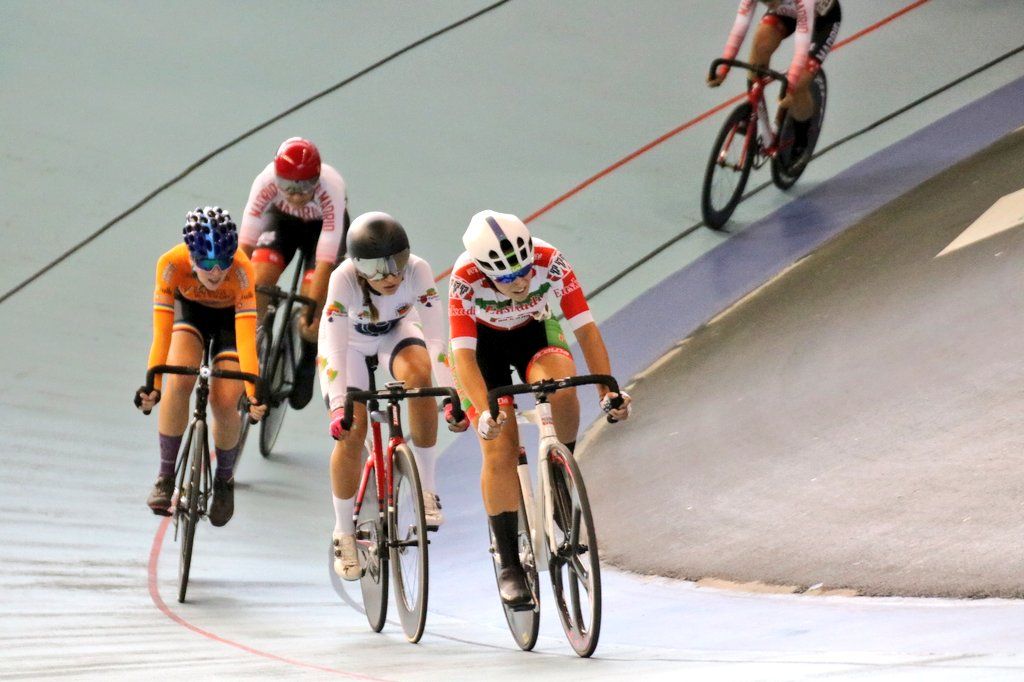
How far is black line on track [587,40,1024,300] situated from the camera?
24.5 feet

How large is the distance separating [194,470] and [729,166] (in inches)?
143

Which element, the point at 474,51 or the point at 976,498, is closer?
the point at 976,498

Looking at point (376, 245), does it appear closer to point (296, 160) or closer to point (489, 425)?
point (489, 425)

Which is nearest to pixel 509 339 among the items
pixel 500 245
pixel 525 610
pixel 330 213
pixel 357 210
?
pixel 500 245

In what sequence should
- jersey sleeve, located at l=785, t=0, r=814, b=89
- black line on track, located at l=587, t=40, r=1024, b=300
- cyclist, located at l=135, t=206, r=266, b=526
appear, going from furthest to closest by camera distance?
black line on track, located at l=587, t=40, r=1024, b=300 < jersey sleeve, located at l=785, t=0, r=814, b=89 < cyclist, located at l=135, t=206, r=266, b=526

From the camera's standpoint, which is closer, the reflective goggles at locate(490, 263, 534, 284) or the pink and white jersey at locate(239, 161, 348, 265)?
the reflective goggles at locate(490, 263, 534, 284)

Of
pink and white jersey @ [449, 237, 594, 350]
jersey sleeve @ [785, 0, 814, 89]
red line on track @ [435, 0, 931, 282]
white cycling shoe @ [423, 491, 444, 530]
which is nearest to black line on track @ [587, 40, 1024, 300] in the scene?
red line on track @ [435, 0, 931, 282]

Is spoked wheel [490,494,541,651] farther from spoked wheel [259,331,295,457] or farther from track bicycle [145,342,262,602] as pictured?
spoked wheel [259,331,295,457]

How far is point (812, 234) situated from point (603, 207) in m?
1.28

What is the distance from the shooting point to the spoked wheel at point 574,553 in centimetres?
355

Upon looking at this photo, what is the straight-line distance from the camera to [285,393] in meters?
6.25

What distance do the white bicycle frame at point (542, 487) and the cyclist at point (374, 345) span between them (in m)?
0.51

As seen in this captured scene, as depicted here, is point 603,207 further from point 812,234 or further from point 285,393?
point 285,393

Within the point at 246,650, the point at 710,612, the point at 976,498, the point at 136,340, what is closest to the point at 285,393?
the point at 136,340
